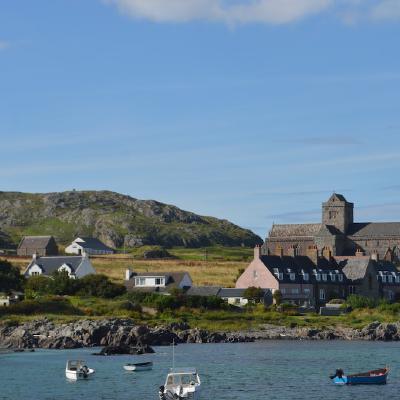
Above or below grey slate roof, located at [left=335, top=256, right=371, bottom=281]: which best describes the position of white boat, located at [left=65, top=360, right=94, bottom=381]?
below

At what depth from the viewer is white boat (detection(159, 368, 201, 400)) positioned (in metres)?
60.4

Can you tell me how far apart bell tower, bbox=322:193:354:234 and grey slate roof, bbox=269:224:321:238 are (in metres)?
2.33

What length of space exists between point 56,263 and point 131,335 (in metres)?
48.1

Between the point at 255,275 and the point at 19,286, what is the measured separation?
2943 centimetres

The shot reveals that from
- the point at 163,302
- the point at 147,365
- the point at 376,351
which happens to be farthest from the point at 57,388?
the point at 163,302

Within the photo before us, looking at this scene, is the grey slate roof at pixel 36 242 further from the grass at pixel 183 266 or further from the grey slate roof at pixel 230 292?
the grey slate roof at pixel 230 292

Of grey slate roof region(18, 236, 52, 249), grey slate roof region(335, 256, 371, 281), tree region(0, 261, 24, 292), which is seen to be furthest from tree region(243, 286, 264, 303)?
grey slate roof region(18, 236, 52, 249)

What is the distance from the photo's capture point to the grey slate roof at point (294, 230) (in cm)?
18425

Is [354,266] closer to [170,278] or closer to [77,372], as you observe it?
[170,278]

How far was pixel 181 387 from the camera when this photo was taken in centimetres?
6128

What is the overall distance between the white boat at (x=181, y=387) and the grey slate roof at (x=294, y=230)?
396ft

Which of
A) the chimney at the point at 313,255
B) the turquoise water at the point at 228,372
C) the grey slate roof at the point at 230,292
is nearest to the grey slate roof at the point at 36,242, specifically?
the chimney at the point at 313,255

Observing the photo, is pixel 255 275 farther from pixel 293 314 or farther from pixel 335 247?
pixel 335 247

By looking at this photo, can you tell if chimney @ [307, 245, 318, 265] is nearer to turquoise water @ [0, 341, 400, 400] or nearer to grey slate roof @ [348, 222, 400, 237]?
turquoise water @ [0, 341, 400, 400]
